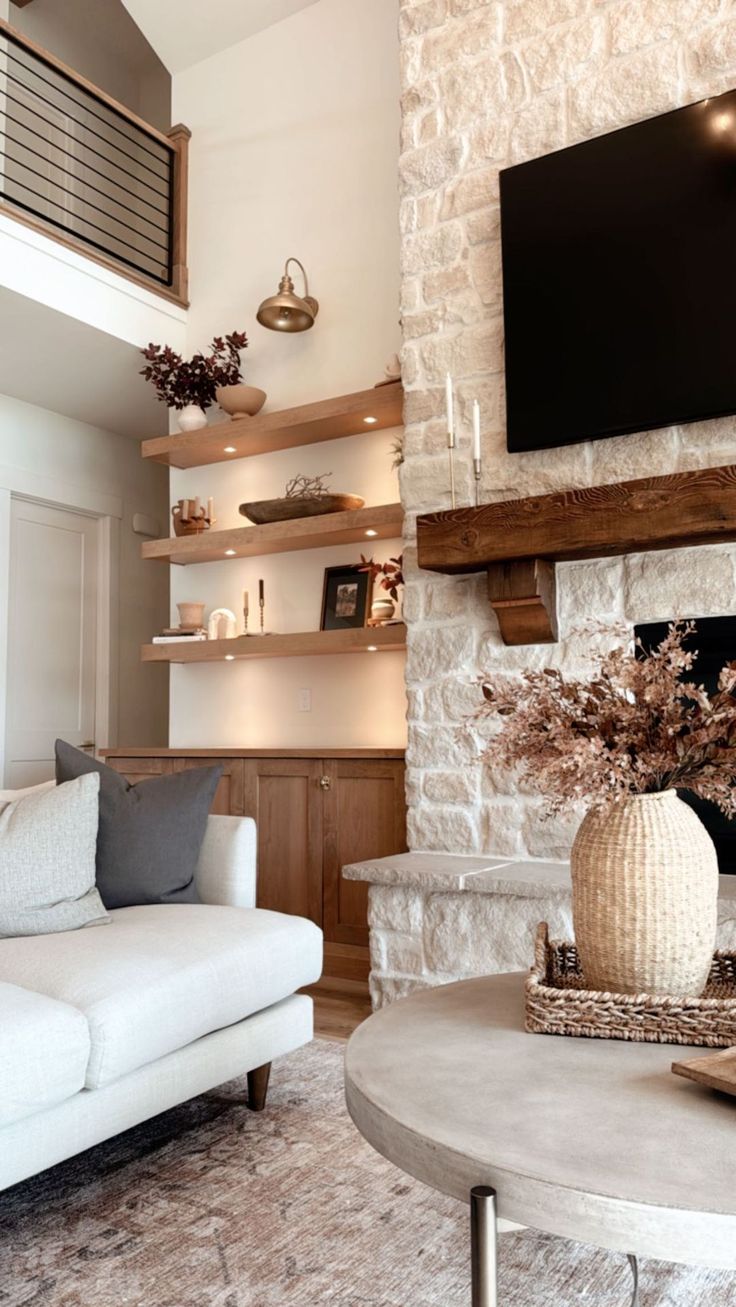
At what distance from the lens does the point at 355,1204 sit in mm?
1851

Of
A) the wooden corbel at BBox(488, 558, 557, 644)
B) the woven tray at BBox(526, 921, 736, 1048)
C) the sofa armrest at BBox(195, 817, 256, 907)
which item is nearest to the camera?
the woven tray at BBox(526, 921, 736, 1048)

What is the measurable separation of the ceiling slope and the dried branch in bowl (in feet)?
7.25

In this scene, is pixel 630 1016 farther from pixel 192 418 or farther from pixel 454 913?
pixel 192 418

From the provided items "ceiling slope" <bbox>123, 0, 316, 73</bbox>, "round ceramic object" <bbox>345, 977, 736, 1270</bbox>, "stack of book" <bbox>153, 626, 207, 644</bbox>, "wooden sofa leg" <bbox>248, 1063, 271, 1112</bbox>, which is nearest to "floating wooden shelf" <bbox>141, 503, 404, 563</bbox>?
"stack of book" <bbox>153, 626, 207, 644</bbox>

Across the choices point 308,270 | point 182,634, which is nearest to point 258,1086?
point 182,634

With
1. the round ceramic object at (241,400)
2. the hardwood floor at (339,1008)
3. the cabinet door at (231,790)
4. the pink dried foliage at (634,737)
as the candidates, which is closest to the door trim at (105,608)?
the round ceramic object at (241,400)

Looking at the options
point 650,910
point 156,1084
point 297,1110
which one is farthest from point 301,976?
point 650,910

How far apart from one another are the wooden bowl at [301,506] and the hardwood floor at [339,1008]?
181cm

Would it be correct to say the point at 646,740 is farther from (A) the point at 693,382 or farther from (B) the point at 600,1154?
(A) the point at 693,382

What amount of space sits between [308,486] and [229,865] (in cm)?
215

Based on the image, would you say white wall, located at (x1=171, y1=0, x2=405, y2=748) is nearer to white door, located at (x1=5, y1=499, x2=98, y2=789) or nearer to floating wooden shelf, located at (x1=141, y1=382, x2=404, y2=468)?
floating wooden shelf, located at (x1=141, y1=382, x2=404, y2=468)

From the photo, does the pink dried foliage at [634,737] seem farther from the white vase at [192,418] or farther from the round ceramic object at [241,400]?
the white vase at [192,418]

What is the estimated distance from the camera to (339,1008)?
3279mm

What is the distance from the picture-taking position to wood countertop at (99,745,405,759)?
3.51 metres
